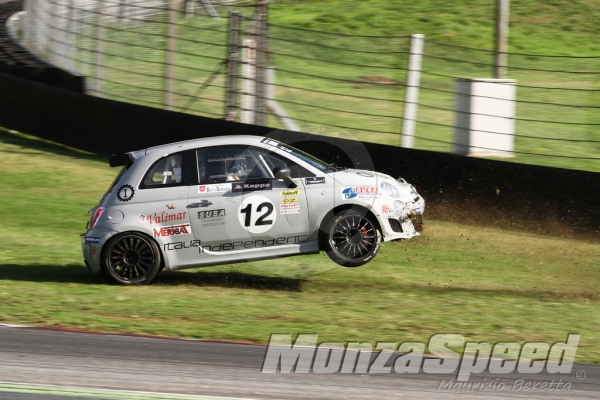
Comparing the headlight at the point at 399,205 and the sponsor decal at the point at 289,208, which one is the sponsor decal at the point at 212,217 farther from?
the headlight at the point at 399,205

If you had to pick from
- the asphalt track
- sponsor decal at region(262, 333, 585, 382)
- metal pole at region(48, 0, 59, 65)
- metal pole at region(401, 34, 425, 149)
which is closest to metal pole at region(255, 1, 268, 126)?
metal pole at region(401, 34, 425, 149)

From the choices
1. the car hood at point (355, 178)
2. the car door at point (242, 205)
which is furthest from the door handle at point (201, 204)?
the car hood at point (355, 178)

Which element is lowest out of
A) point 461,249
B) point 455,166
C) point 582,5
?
point 461,249

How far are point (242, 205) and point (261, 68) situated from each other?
22.3 ft

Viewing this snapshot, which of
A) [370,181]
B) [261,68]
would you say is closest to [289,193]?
[370,181]

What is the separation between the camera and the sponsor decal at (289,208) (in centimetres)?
962

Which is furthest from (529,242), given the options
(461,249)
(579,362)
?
(579,362)

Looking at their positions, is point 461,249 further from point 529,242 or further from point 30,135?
point 30,135

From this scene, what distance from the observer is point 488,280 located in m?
10.4

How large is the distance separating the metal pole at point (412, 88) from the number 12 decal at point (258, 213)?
5.25 m

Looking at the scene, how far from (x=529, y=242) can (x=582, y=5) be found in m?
17.3

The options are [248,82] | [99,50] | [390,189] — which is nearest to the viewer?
[390,189]

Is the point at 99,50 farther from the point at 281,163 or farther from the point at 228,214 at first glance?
the point at 228,214

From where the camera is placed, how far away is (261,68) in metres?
15.9
